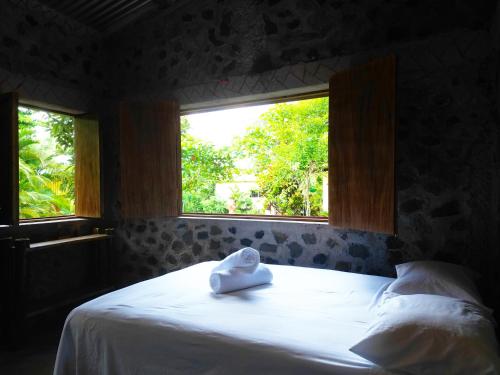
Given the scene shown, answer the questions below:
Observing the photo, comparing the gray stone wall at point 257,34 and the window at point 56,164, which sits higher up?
the gray stone wall at point 257,34

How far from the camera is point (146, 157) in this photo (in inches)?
137

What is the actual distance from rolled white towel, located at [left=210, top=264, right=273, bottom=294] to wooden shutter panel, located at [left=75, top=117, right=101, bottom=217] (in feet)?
7.52

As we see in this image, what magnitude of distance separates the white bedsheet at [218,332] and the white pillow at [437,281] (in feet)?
0.70

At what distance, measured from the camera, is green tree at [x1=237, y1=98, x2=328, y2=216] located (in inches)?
136

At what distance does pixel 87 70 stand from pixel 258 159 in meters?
2.20

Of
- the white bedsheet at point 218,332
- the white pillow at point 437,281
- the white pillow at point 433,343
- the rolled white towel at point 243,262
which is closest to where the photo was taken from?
the white pillow at point 433,343

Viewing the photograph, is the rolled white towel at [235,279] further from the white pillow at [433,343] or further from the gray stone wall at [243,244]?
the white pillow at [433,343]

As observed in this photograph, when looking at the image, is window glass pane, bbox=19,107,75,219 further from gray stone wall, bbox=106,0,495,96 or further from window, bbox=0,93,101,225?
gray stone wall, bbox=106,0,495,96

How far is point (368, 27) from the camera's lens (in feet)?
8.76

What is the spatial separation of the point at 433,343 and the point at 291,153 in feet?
8.91

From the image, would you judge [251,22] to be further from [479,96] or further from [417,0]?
[479,96]

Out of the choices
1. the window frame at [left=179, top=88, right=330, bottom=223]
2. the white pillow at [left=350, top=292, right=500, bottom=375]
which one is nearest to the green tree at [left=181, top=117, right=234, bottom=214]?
the window frame at [left=179, top=88, right=330, bottom=223]

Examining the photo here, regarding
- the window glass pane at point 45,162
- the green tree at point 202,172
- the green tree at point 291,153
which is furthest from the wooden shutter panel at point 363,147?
the window glass pane at point 45,162

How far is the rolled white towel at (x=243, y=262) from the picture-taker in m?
2.16
